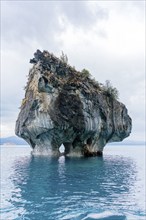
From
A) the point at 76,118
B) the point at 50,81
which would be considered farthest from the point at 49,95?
the point at 76,118

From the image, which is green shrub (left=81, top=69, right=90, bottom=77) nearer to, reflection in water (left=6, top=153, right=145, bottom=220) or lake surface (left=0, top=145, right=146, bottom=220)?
reflection in water (left=6, top=153, right=145, bottom=220)

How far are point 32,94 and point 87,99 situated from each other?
10921 mm

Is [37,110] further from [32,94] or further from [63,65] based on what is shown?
[63,65]

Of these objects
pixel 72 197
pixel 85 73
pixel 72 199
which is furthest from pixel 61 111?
A: pixel 72 199

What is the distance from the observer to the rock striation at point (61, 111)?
2377 inches

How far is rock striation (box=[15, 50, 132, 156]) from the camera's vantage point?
198 ft

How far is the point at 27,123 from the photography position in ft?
206

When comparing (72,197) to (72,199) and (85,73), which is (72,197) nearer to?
(72,199)

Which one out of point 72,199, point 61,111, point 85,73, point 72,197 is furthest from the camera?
point 85,73

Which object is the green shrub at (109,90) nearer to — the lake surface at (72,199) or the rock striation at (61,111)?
the rock striation at (61,111)

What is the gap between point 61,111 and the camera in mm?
61156

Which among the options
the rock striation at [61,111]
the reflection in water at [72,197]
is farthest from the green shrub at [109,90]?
the reflection in water at [72,197]

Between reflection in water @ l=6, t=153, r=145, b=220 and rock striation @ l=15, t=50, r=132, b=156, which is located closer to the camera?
reflection in water @ l=6, t=153, r=145, b=220

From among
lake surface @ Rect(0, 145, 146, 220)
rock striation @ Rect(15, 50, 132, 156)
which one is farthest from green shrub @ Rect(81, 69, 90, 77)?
lake surface @ Rect(0, 145, 146, 220)
